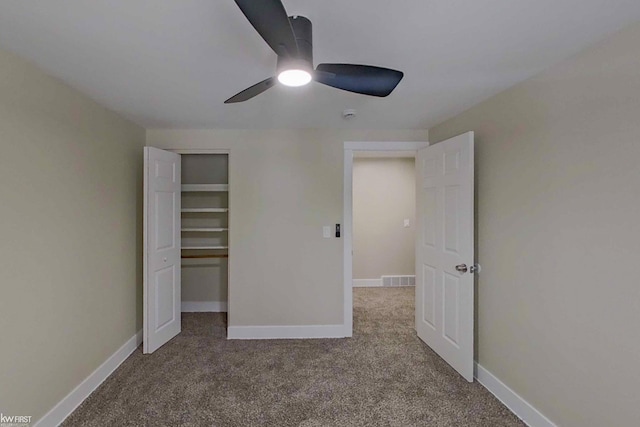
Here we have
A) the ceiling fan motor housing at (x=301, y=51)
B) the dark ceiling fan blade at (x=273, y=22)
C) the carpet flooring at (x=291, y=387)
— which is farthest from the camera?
the carpet flooring at (x=291, y=387)

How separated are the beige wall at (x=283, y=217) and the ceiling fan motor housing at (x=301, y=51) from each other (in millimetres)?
2067

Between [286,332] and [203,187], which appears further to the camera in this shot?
[203,187]

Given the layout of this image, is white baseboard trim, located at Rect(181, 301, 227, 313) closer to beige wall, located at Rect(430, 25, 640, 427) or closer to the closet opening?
the closet opening

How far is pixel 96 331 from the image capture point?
97.4 inches

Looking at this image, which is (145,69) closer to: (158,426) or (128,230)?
(128,230)

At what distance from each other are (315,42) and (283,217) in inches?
81.2

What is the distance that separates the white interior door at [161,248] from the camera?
2.95m

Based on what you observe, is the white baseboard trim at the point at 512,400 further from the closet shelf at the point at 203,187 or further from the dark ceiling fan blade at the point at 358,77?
the closet shelf at the point at 203,187

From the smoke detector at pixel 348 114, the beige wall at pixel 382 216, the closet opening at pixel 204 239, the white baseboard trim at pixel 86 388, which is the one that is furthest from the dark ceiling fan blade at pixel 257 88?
the beige wall at pixel 382 216

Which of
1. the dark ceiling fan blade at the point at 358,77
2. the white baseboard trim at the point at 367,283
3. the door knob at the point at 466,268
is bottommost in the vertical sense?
the white baseboard trim at the point at 367,283

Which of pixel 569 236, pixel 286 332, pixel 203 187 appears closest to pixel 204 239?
pixel 203 187

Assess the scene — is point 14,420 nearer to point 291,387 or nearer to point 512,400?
point 291,387

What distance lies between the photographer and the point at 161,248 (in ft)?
10.3

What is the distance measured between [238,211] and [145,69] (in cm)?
171
